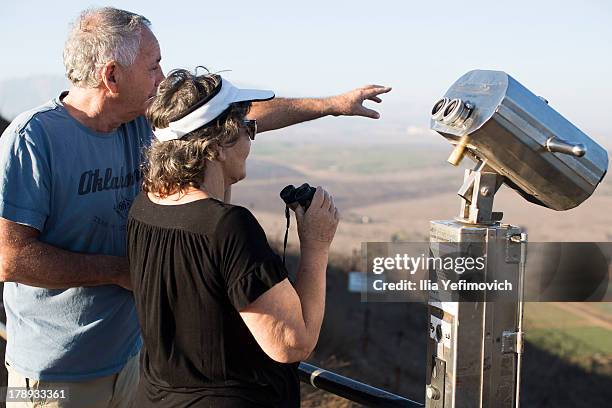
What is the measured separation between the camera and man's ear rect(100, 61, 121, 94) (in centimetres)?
242

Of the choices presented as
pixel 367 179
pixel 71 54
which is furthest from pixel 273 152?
pixel 71 54

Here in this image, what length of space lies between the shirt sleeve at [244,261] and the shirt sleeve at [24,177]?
2.68 feet

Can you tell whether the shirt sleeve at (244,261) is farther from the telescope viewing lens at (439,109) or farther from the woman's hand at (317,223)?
the telescope viewing lens at (439,109)

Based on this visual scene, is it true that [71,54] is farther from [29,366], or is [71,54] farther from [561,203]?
[561,203]

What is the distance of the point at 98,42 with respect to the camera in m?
2.41

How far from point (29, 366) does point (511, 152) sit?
5.73 feet

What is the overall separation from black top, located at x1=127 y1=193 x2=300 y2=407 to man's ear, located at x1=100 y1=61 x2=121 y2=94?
25.0 inches

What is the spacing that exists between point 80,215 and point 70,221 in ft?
0.12

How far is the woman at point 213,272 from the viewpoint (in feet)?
5.74

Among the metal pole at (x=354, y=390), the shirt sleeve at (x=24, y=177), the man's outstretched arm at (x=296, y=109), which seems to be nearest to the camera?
the metal pole at (x=354, y=390)

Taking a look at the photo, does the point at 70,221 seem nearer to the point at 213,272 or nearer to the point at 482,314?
the point at 213,272

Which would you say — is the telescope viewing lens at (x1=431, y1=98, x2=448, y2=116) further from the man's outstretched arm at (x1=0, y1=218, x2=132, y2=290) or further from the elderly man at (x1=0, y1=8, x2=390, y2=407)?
the man's outstretched arm at (x1=0, y1=218, x2=132, y2=290)

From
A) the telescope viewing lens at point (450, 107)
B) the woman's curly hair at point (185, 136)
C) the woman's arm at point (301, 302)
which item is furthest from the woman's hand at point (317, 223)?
the telescope viewing lens at point (450, 107)

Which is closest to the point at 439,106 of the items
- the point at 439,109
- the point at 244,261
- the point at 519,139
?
the point at 439,109
